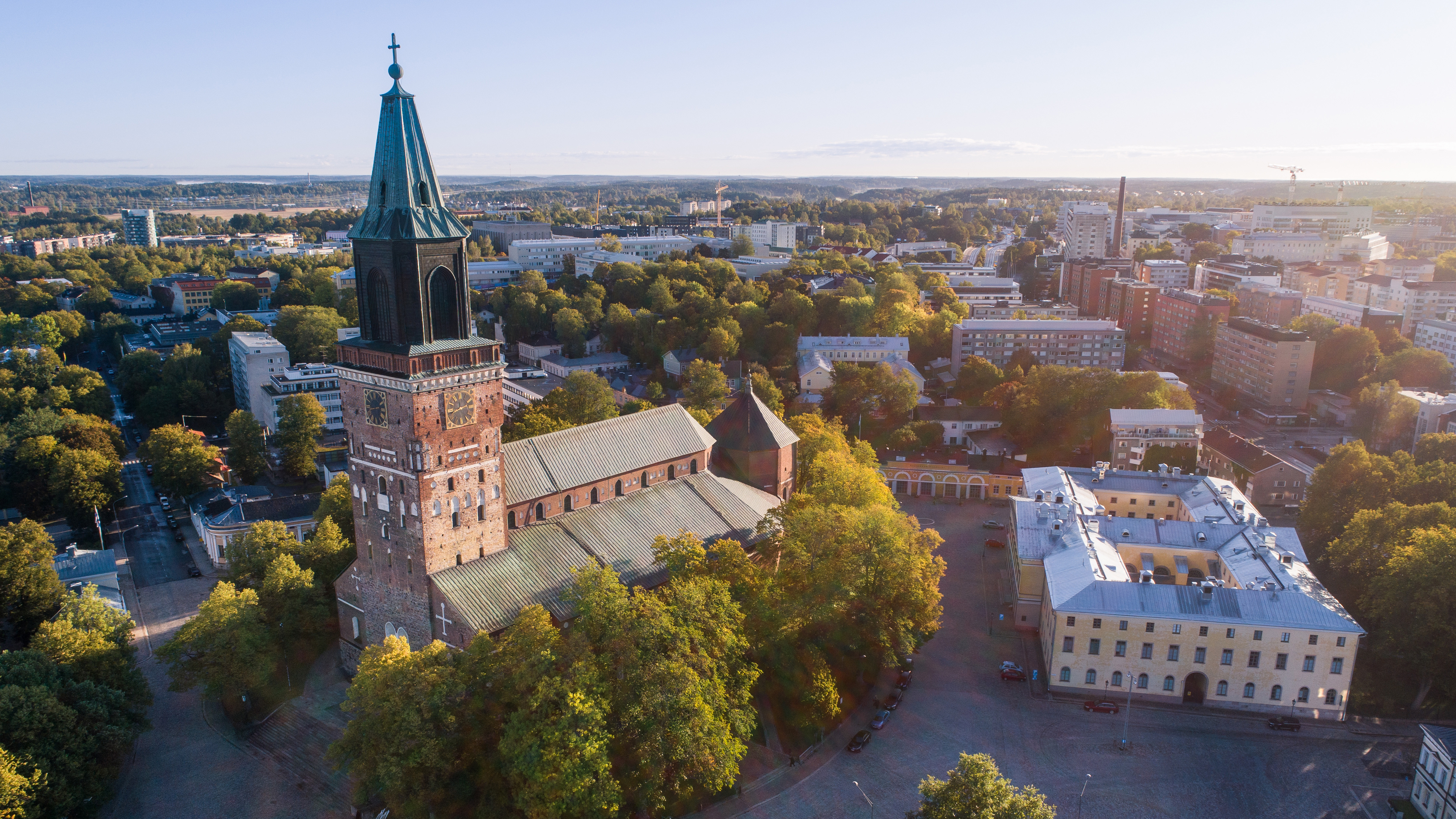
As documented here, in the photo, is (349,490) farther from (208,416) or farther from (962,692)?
(208,416)

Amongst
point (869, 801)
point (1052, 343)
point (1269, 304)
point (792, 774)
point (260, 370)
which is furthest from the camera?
point (1269, 304)

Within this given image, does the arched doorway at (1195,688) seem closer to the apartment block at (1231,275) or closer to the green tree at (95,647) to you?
the green tree at (95,647)

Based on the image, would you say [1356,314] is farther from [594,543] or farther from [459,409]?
[459,409]

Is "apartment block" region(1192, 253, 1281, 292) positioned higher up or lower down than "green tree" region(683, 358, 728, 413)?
higher up

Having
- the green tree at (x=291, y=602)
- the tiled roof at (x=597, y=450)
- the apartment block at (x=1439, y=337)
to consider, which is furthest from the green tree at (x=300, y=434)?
the apartment block at (x=1439, y=337)

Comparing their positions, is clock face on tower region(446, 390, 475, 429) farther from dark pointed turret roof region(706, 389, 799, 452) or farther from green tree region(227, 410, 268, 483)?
green tree region(227, 410, 268, 483)

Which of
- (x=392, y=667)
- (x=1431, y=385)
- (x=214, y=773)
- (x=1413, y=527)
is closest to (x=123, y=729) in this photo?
(x=214, y=773)

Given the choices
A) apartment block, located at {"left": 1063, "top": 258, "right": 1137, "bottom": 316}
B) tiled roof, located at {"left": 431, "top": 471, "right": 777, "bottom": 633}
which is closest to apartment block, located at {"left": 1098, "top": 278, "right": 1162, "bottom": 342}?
apartment block, located at {"left": 1063, "top": 258, "right": 1137, "bottom": 316}

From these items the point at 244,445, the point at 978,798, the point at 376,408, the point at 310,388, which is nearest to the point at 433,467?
the point at 376,408
